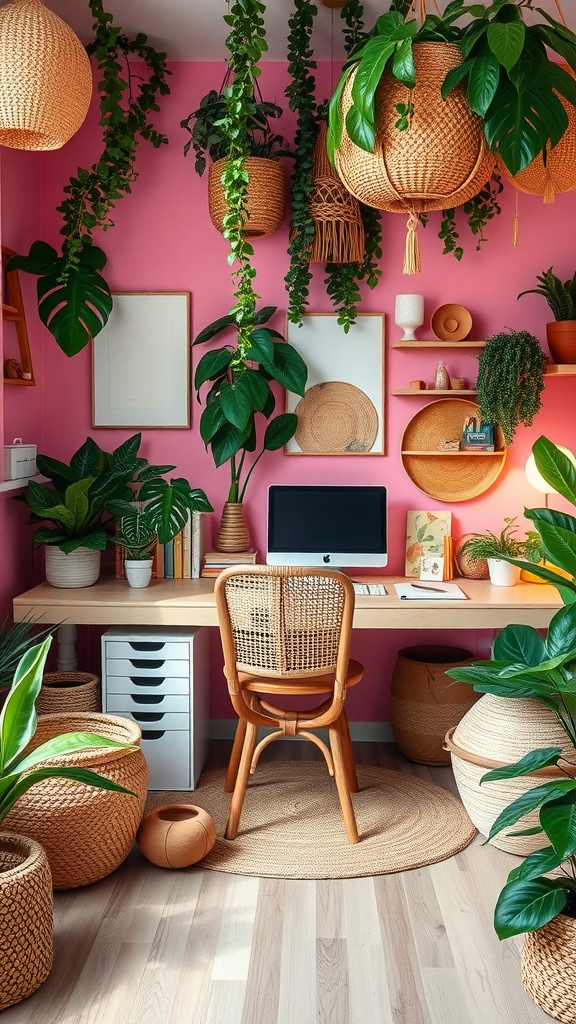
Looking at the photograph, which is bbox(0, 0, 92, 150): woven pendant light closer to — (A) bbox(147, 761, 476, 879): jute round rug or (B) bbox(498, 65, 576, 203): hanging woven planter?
(B) bbox(498, 65, 576, 203): hanging woven planter

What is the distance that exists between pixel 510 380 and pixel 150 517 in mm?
1476

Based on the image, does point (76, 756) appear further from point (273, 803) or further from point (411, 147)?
point (411, 147)

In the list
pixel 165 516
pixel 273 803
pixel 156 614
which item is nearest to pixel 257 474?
pixel 165 516

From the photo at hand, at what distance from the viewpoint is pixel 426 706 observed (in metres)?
3.85

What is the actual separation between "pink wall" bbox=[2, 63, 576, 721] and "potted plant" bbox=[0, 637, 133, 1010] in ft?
5.67

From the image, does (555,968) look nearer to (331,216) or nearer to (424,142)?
(424,142)

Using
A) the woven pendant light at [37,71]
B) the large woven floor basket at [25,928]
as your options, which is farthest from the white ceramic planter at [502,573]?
the woven pendant light at [37,71]

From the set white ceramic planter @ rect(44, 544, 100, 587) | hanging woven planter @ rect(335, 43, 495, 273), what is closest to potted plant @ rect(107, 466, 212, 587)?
white ceramic planter @ rect(44, 544, 100, 587)

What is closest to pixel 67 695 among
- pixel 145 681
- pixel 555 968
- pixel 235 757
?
pixel 145 681

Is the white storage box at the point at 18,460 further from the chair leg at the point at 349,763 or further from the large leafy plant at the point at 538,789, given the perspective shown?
the large leafy plant at the point at 538,789

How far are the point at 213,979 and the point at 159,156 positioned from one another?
10.2 feet

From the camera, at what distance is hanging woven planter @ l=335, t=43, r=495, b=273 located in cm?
234

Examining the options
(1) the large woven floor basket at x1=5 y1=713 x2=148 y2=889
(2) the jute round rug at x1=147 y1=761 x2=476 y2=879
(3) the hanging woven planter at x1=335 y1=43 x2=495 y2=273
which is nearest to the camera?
(3) the hanging woven planter at x1=335 y1=43 x2=495 y2=273

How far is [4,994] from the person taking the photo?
2.28 m
